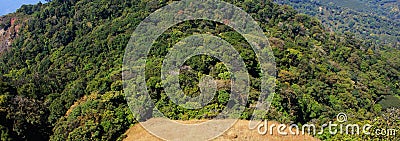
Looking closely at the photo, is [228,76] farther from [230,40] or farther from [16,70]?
[16,70]

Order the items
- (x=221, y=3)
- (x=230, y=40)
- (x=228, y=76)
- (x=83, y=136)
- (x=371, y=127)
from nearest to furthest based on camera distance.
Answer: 1. (x=371, y=127)
2. (x=83, y=136)
3. (x=228, y=76)
4. (x=230, y=40)
5. (x=221, y=3)

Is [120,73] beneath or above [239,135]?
above

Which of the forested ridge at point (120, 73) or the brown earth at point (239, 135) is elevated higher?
the forested ridge at point (120, 73)

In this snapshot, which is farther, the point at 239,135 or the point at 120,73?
the point at 120,73

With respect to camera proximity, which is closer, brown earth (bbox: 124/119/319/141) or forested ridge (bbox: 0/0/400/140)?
brown earth (bbox: 124/119/319/141)

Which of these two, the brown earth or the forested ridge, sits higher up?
the forested ridge

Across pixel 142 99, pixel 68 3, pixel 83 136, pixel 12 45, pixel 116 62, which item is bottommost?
pixel 83 136

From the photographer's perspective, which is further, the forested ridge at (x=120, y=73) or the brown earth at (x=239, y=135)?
the forested ridge at (x=120, y=73)

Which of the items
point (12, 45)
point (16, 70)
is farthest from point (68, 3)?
point (16, 70)
